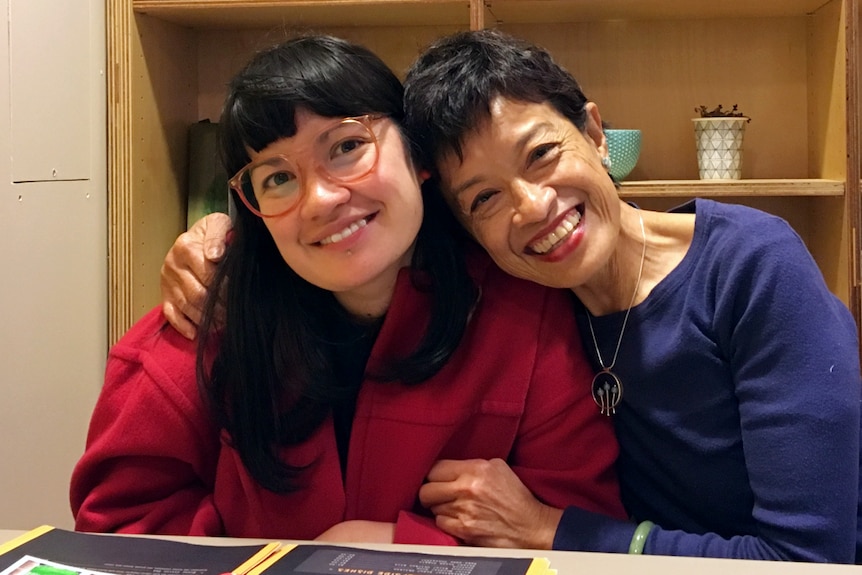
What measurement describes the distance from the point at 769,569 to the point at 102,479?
89 centimetres

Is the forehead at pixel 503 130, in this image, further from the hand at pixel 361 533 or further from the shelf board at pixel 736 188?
the shelf board at pixel 736 188

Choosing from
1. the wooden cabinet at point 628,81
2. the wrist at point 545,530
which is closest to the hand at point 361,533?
the wrist at point 545,530

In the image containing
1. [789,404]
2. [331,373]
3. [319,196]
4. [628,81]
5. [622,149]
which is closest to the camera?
[789,404]

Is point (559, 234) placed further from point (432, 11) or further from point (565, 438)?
point (432, 11)

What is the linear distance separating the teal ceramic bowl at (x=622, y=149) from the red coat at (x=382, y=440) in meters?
0.90

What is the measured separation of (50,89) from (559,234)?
1.31 metres

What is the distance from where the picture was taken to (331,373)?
1.20m

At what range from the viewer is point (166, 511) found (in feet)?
3.85

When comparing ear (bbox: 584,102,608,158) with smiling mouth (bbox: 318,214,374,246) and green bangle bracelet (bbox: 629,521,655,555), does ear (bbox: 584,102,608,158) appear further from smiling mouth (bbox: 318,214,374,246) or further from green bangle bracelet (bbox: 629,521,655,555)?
green bangle bracelet (bbox: 629,521,655,555)

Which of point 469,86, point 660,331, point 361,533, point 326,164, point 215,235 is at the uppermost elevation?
point 469,86

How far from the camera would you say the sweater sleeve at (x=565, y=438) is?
3.80ft

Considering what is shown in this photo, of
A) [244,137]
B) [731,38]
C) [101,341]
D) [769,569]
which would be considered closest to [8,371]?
[101,341]

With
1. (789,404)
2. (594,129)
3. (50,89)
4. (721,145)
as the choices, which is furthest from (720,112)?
(50,89)

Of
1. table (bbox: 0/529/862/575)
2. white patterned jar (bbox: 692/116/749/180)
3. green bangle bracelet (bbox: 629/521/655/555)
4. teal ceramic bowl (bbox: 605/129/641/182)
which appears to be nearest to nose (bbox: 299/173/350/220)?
table (bbox: 0/529/862/575)
